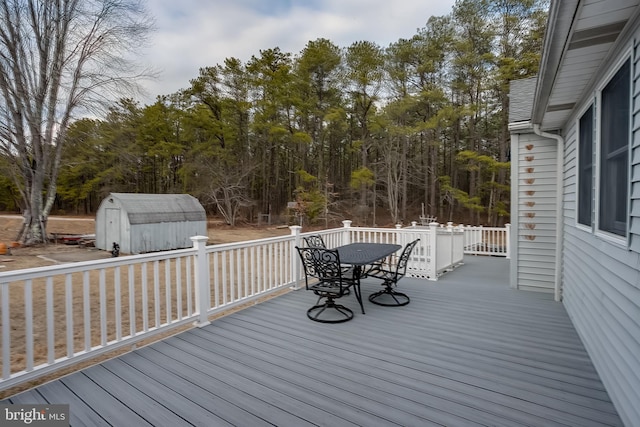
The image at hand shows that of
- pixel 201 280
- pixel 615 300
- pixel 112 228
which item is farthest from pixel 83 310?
pixel 112 228

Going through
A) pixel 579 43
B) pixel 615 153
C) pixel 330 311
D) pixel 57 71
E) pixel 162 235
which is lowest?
pixel 330 311

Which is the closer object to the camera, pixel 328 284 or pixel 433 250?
pixel 328 284

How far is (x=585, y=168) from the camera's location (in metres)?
3.23

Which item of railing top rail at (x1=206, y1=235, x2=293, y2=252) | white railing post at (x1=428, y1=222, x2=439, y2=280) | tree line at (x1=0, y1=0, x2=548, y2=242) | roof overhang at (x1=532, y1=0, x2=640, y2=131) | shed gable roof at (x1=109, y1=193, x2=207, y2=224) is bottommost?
white railing post at (x1=428, y1=222, x2=439, y2=280)

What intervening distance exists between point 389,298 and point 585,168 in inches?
108

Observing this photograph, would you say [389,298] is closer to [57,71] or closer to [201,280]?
[201,280]

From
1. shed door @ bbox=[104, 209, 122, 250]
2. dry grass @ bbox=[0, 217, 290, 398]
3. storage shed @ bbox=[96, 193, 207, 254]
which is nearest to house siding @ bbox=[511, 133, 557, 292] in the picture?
dry grass @ bbox=[0, 217, 290, 398]

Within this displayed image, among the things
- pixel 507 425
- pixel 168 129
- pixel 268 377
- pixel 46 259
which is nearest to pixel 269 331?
pixel 268 377

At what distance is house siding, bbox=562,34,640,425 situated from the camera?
1.70m

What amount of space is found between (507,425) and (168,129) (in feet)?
93.2

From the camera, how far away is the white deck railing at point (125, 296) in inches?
90.1

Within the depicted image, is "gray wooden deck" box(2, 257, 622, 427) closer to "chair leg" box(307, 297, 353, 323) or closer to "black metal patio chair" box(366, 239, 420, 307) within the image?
"chair leg" box(307, 297, 353, 323)

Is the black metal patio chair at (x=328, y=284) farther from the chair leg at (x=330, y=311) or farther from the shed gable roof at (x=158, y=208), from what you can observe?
the shed gable roof at (x=158, y=208)

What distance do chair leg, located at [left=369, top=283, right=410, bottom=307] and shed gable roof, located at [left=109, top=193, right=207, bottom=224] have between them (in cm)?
995
